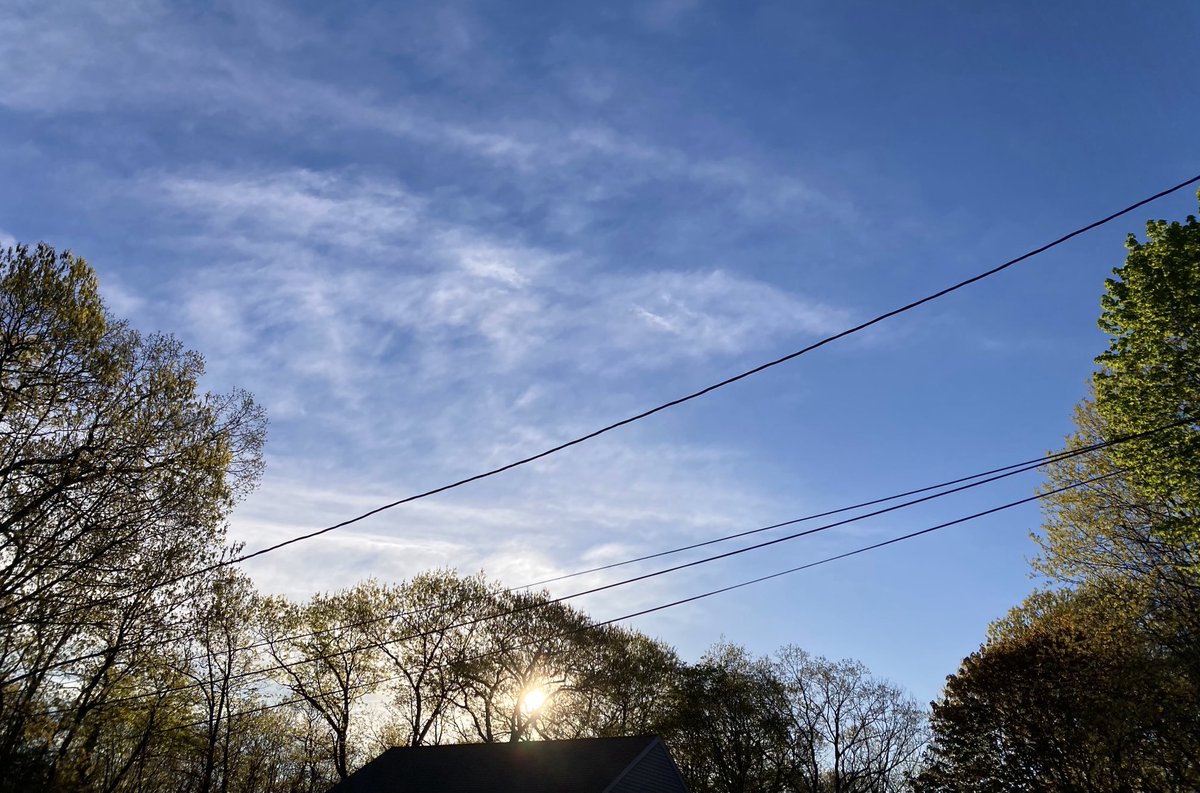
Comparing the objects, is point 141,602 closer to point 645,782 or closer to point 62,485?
point 62,485

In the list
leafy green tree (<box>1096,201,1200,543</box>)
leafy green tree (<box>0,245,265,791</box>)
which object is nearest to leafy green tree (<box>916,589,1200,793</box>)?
leafy green tree (<box>1096,201,1200,543</box>)

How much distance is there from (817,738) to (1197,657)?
25687 millimetres

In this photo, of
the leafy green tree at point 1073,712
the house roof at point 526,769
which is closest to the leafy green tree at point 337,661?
the house roof at point 526,769

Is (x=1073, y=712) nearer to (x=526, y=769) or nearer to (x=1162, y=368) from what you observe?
(x=1162, y=368)

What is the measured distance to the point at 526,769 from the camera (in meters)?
27.4

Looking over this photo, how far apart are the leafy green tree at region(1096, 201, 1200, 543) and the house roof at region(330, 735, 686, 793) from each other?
61.7ft

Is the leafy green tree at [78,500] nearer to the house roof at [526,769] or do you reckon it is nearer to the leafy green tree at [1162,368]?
the house roof at [526,769]

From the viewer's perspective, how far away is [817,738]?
4256 centimetres

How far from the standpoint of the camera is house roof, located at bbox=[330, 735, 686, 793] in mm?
25641

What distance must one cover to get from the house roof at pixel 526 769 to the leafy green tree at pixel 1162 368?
1880cm

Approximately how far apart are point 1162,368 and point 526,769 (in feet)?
80.8

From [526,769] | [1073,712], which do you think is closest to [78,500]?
[526,769]

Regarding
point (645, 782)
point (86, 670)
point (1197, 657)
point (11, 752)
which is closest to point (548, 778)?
point (645, 782)

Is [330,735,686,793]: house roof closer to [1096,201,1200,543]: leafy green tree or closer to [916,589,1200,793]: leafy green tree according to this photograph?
[916,589,1200,793]: leafy green tree
